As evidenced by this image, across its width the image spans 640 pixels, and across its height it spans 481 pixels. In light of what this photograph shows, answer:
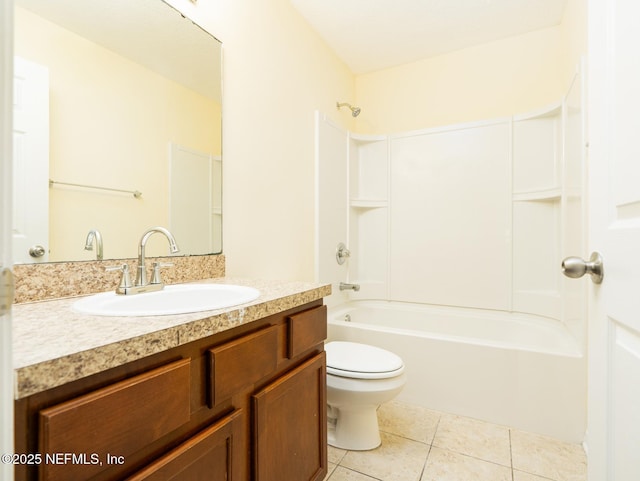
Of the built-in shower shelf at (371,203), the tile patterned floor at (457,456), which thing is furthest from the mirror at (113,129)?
the built-in shower shelf at (371,203)

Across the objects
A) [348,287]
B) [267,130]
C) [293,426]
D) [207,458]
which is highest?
[267,130]

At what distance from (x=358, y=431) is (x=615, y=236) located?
1.43 meters

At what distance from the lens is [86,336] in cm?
58

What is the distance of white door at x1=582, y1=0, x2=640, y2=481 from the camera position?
1.74 ft

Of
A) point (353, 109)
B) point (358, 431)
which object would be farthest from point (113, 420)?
point (353, 109)

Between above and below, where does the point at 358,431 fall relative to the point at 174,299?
below

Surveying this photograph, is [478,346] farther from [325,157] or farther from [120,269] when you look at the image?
[120,269]

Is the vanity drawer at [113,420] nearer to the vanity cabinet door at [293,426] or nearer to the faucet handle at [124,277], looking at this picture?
the vanity cabinet door at [293,426]

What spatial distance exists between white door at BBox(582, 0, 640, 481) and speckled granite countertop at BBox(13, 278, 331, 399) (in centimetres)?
76

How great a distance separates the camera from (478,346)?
1.84m

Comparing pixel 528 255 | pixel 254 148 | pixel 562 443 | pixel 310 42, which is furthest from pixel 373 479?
pixel 310 42

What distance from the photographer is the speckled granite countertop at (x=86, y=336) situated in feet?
1.55

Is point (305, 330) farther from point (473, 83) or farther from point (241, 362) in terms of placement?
point (473, 83)

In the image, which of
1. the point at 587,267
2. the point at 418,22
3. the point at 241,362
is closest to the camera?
the point at 587,267
